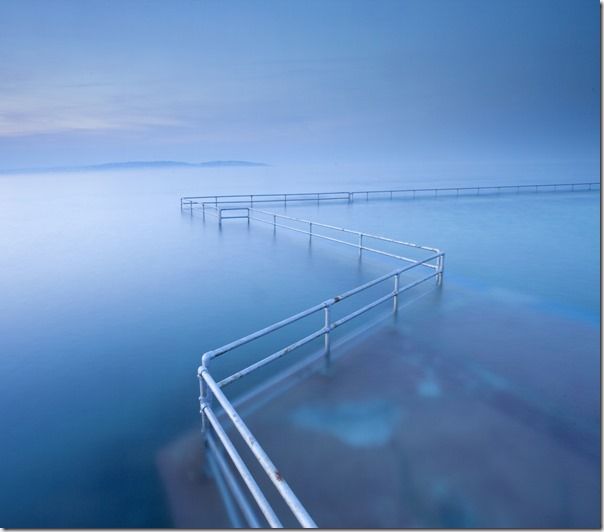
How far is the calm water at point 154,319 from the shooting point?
3.31 meters

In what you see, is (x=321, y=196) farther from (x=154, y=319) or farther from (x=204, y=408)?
(x=204, y=408)

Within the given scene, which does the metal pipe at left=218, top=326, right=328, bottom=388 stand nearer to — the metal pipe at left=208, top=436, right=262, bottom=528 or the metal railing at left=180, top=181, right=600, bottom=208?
the metal pipe at left=208, top=436, right=262, bottom=528

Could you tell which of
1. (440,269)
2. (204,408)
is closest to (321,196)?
(440,269)

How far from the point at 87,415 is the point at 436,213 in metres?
17.7

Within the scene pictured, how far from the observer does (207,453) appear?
3.36m

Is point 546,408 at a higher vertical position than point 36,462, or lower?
higher

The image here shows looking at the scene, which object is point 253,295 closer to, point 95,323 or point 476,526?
point 95,323

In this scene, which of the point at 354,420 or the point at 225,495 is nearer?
the point at 225,495

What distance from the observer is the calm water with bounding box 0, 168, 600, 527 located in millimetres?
3311

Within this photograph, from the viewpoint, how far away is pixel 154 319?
21.2 feet

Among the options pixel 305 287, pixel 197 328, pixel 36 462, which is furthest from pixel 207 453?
pixel 305 287

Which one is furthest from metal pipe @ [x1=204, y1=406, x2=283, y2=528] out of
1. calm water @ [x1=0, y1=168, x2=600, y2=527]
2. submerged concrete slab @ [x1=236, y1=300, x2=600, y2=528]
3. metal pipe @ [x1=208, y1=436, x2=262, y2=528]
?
calm water @ [x1=0, y1=168, x2=600, y2=527]

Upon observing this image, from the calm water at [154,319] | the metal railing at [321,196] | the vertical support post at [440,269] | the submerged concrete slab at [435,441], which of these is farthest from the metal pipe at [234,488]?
the metal railing at [321,196]

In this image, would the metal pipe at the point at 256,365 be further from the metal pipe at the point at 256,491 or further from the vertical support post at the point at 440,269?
the vertical support post at the point at 440,269
